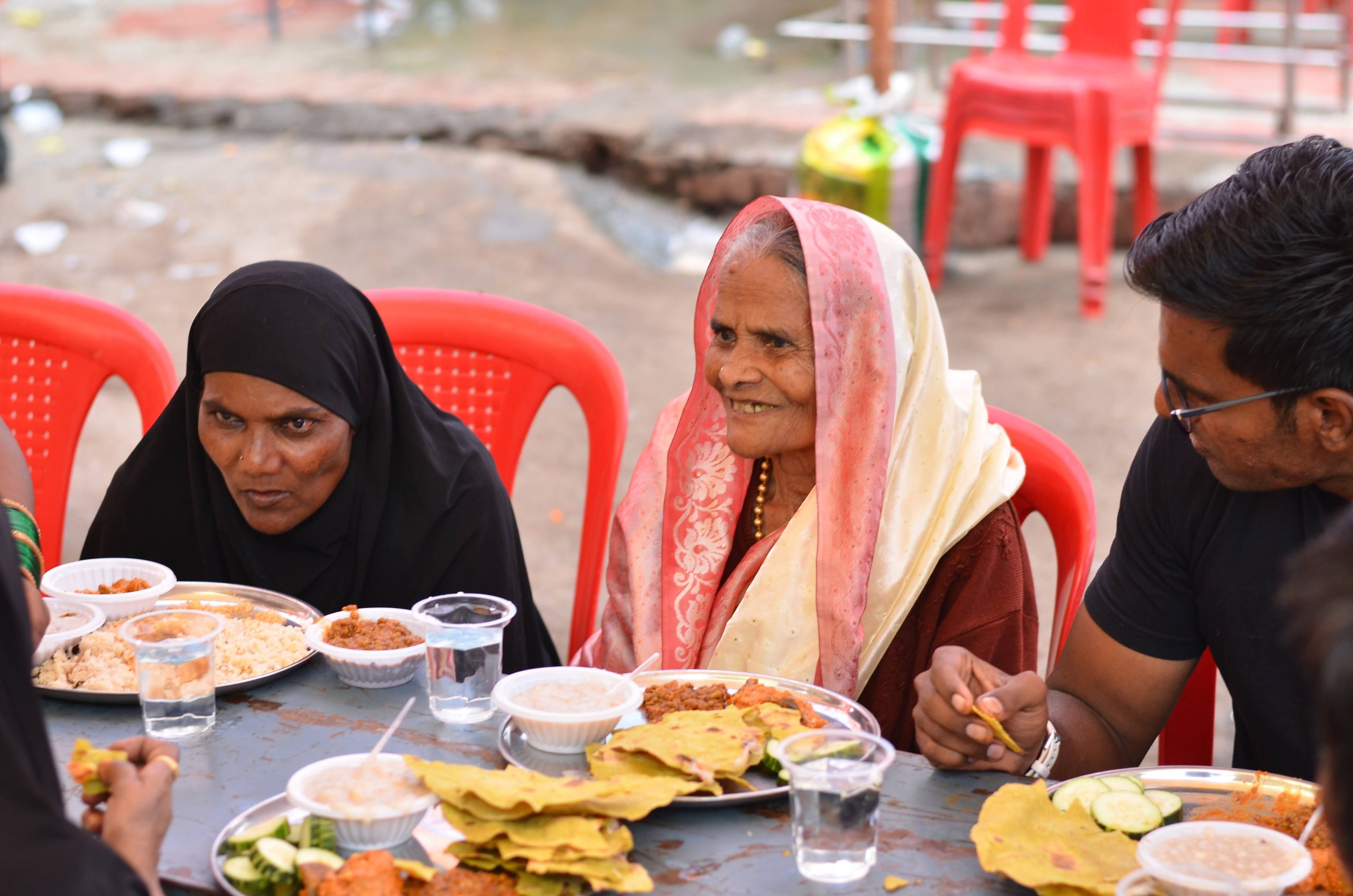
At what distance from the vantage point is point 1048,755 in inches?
78.7

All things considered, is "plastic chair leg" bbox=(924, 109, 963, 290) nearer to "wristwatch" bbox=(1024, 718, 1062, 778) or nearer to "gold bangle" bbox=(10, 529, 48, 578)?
"wristwatch" bbox=(1024, 718, 1062, 778)

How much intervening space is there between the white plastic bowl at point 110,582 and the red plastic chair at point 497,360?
973 millimetres

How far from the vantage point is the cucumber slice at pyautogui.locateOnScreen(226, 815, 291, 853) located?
160 centimetres

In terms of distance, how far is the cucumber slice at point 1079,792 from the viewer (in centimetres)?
173

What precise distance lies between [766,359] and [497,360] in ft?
3.64

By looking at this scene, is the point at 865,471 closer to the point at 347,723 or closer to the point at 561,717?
the point at 561,717

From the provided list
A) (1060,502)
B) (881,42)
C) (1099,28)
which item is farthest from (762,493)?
(1099,28)

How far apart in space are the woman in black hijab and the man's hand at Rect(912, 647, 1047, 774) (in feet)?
3.24

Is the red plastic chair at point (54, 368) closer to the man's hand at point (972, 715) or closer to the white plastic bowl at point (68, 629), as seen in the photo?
the white plastic bowl at point (68, 629)

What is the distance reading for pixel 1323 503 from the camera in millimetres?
2070

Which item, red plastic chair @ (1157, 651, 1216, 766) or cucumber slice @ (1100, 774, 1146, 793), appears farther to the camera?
red plastic chair @ (1157, 651, 1216, 766)

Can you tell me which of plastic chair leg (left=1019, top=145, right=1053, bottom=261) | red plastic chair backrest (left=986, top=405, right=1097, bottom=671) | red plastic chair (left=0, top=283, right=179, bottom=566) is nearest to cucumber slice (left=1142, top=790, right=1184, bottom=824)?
red plastic chair backrest (left=986, top=405, right=1097, bottom=671)

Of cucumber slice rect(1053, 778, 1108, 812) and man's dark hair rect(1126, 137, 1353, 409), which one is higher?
man's dark hair rect(1126, 137, 1353, 409)

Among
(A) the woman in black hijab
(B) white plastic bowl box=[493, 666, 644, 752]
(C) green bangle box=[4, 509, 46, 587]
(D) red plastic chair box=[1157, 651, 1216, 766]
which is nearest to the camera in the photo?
(B) white plastic bowl box=[493, 666, 644, 752]
